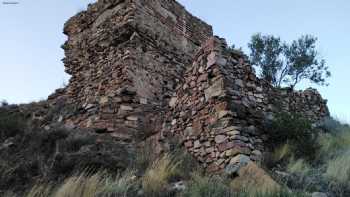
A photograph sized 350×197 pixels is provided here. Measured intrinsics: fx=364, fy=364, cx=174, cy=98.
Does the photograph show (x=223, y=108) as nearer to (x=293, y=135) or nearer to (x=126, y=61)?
(x=293, y=135)

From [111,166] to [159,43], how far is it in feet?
14.3

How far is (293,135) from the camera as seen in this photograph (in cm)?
615

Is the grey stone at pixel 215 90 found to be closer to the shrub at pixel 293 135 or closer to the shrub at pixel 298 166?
the shrub at pixel 293 135

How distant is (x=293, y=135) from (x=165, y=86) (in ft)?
12.1

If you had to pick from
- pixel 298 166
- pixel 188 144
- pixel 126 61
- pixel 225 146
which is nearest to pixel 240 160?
pixel 225 146

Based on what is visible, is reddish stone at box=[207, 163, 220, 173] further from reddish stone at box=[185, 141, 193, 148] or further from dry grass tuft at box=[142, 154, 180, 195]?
reddish stone at box=[185, 141, 193, 148]

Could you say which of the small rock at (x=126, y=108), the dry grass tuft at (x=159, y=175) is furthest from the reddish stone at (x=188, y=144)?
the small rock at (x=126, y=108)

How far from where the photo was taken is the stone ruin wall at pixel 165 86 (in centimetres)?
597

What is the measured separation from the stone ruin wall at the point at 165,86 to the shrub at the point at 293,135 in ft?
0.68

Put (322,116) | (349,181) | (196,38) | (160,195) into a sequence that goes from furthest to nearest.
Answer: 1. (196,38)
2. (322,116)
3. (349,181)
4. (160,195)

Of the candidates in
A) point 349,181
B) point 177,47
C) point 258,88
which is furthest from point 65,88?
point 349,181

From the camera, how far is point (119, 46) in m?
8.77

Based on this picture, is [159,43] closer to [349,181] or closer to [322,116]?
[322,116]

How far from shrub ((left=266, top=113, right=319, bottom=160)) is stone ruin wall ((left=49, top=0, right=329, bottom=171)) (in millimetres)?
207
